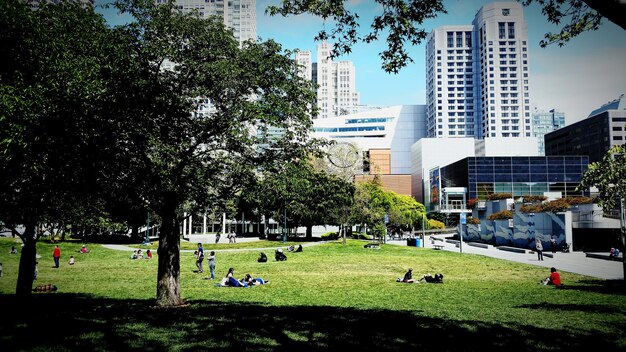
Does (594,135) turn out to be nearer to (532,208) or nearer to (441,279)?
(532,208)

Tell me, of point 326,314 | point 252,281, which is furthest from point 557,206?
point 326,314

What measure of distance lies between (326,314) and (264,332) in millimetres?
3416

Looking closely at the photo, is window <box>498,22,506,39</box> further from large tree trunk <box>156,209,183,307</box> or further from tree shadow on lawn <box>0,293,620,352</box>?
large tree trunk <box>156,209,183,307</box>

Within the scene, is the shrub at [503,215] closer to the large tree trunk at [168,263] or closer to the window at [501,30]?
the large tree trunk at [168,263]

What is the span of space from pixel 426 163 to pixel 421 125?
54.7 meters

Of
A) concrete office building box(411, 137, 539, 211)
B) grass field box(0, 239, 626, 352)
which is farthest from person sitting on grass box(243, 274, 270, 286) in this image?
concrete office building box(411, 137, 539, 211)

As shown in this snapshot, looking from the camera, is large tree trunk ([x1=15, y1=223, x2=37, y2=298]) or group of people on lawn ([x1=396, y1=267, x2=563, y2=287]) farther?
group of people on lawn ([x1=396, y1=267, x2=563, y2=287])

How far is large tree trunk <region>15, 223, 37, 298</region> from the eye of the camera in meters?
16.3

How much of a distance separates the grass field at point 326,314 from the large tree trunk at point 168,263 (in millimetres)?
747

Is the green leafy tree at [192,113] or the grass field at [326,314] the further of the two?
the green leafy tree at [192,113]

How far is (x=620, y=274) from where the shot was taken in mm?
26109

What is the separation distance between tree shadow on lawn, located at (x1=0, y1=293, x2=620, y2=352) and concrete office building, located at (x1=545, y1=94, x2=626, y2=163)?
14967cm

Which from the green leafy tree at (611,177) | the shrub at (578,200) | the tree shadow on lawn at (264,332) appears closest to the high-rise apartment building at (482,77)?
the shrub at (578,200)

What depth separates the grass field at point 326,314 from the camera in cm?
979
